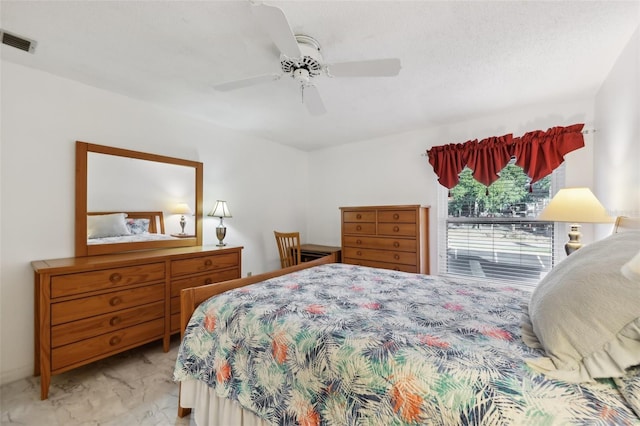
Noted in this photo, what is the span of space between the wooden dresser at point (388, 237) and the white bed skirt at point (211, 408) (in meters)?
2.20

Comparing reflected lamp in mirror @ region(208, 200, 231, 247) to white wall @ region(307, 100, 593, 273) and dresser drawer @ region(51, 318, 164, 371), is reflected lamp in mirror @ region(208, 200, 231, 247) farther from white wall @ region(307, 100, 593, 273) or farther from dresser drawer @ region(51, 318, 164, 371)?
white wall @ region(307, 100, 593, 273)

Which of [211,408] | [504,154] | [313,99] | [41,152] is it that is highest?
[313,99]

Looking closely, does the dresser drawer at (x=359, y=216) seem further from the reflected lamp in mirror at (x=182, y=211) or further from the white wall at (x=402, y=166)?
the reflected lamp in mirror at (x=182, y=211)

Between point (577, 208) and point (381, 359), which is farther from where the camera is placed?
point (577, 208)

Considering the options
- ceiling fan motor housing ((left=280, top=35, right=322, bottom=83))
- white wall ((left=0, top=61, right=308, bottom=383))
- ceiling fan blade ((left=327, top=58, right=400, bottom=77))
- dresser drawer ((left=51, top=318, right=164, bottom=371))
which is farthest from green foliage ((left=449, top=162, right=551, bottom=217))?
dresser drawer ((left=51, top=318, right=164, bottom=371))

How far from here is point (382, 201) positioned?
12.4ft

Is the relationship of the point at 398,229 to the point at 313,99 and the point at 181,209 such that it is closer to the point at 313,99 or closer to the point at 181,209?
the point at 313,99

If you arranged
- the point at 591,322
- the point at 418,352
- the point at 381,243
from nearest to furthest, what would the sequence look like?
the point at 591,322, the point at 418,352, the point at 381,243

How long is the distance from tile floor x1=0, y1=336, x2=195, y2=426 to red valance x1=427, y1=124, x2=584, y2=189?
3262 millimetres

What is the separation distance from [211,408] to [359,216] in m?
2.46

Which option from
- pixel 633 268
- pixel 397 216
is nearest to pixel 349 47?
pixel 633 268

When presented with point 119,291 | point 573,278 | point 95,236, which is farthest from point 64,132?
point 573,278

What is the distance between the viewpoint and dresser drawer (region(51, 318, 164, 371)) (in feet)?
5.90

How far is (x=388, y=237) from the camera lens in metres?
3.15
